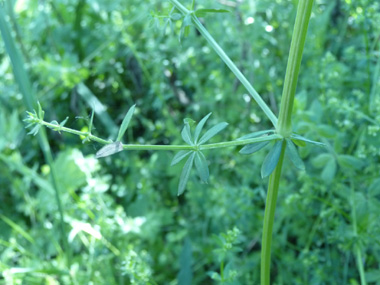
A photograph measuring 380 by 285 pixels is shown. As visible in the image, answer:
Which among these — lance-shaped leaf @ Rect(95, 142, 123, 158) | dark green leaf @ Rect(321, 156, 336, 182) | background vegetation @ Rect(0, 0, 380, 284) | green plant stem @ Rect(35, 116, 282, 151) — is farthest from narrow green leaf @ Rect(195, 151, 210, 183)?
dark green leaf @ Rect(321, 156, 336, 182)

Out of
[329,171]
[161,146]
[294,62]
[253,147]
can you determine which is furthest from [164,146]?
[329,171]

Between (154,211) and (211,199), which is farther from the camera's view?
(154,211)

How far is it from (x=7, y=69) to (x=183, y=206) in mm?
1160

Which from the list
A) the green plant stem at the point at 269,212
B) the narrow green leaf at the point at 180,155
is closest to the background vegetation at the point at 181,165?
the green plant stem at the point at 269,212

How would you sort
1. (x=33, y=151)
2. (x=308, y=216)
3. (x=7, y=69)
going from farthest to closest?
(x=7, y=69), (x=33, y=151), (x=308, y=216)

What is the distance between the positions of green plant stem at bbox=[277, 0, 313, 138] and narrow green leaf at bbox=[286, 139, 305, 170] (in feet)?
0.06

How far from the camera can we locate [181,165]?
169cm

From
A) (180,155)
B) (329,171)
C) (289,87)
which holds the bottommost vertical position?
(329,171)

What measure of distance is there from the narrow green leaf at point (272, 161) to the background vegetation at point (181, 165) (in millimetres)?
263

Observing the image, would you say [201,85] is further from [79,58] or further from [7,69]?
[7,69]

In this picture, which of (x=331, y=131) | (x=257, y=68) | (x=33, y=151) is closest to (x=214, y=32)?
(x=257, y=68)

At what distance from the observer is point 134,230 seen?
1485mm

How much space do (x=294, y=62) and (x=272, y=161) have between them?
0.17 metres

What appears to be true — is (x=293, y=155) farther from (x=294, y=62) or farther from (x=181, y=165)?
(x=181, y=165)
